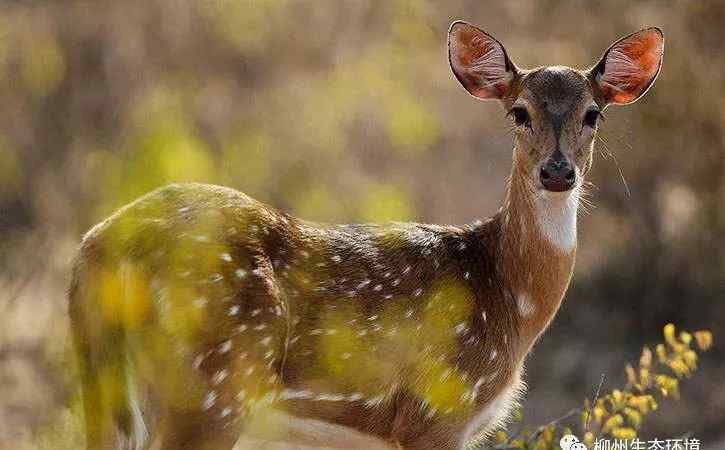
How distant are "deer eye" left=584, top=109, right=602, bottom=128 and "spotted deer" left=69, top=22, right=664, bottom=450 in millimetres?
13

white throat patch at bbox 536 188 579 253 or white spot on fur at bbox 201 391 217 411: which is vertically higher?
white throat patch at bbox 536 188 579 253

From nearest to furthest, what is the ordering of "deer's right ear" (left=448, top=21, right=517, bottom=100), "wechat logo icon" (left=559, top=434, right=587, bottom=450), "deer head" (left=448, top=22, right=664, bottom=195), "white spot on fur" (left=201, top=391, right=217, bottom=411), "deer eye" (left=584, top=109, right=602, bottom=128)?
"white spot on fur" (left=201, top=391, right=217, bottom=411), "deer head" (left=448, top=22, right=664, bottom=195), "deer eye" (left=584, top=109, right=602, bottom=128), "deer's right ear" (left=448, top=21, right=517, bottom=100), "wechat logo icon" (left=559, top=434, right=587, bottom=450)

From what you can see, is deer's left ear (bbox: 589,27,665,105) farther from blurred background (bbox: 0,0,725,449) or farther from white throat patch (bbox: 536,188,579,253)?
blurred background (bbox: 0,0,725,449)

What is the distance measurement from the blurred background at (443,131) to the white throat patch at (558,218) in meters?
4.08

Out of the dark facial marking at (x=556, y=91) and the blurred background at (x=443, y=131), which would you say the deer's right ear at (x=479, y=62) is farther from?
the blurred background at (x=443, y=131)

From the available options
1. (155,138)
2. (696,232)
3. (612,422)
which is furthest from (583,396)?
(155,138)

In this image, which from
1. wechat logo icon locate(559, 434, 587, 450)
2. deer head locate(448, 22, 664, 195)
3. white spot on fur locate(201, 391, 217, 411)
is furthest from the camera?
wechat logo icon locate(559, 434, 587, 450)

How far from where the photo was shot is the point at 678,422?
1231 cm

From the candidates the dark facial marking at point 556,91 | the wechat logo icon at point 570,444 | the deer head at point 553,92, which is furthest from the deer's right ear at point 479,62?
the wechat logo icon at point 570,444

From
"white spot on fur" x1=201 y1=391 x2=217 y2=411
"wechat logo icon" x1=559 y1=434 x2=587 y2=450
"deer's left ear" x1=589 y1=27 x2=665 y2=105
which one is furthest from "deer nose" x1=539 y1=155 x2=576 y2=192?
"white spot on fur" x1=201 y1=391 x2=217 y2=411

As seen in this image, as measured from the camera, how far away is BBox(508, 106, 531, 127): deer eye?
282 inches

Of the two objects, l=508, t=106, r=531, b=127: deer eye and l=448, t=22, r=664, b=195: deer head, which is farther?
l=508, t=106, r=531, b=127: deer eye

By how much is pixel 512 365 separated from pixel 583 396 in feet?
19.3

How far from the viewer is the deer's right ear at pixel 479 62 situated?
746 cm
